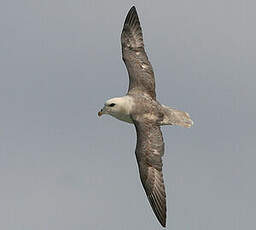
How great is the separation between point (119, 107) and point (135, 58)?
2807mm

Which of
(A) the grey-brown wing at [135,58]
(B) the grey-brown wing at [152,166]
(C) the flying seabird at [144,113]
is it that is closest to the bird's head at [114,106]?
(C) the flying seabird at [144,113]

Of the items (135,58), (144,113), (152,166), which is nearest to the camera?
(152,166)

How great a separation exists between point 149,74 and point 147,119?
7.92ft

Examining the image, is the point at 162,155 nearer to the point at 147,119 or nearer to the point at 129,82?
the point at 147,119

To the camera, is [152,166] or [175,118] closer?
[152,166]

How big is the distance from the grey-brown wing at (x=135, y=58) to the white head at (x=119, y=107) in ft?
3.77

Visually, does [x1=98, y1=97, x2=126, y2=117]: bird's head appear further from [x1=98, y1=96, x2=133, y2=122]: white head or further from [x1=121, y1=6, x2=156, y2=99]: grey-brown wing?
[x1=121, y1=6, x2=156, y2=99]: grey-brown wing

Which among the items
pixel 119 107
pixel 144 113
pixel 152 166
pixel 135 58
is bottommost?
pixel 152 166

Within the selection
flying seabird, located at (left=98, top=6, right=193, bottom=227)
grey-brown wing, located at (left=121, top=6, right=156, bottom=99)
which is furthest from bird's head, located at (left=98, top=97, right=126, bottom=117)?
grey-brown wing, located at (left=121, top=6, right=156, bottom=99)

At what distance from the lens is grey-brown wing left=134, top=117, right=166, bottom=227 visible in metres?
24.2

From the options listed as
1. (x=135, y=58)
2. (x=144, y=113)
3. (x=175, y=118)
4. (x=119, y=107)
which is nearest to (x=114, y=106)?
(x=119, y=107)

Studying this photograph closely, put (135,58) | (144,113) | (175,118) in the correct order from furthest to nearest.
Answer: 1. (135,58)
2. (175,118)
3. (144,113)

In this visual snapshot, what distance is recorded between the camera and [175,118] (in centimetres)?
2662

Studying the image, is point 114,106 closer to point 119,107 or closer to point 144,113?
point 119,107
